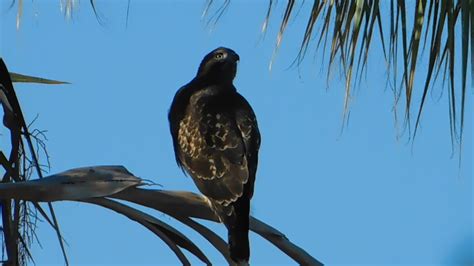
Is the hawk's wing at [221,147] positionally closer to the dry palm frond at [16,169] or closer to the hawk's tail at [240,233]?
the hawk's tail at [240,233]

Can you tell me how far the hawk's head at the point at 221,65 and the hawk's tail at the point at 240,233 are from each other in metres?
1.30

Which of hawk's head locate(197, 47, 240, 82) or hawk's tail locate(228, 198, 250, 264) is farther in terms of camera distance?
hawk's head locate(197, 47, 240, 82)

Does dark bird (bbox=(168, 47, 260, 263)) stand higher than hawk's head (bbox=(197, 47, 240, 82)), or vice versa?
hawk's head (bbox=(197, 47, 240, 82))

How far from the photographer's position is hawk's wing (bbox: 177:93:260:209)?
3768 mm

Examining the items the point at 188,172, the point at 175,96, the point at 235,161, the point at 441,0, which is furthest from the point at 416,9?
the point at 175,96

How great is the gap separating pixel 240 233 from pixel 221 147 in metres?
0.94

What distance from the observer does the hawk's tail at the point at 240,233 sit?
291 cm

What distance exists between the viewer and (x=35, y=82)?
2537 millimetres

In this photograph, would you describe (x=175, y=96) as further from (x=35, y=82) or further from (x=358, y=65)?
(x=35, y=82)

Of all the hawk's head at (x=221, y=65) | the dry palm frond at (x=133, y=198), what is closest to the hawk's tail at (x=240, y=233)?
the dry palm frond at (x=133, y=198)

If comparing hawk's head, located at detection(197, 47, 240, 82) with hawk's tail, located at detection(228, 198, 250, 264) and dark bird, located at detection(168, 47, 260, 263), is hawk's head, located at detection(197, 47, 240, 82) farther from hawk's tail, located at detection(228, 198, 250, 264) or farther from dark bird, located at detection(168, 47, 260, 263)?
hawk's tail, located at detection(228, 198, 250, 264)

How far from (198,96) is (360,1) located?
1.57 metres

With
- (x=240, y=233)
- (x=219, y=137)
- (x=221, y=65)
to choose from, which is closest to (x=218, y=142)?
(x=219, y=137)

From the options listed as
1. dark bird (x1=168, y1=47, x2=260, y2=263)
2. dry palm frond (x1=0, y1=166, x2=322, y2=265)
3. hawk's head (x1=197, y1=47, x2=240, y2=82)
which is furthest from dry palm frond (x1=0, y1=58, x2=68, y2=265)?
hawk's head (x1=197, y1=47, x2=240, y2=82)
